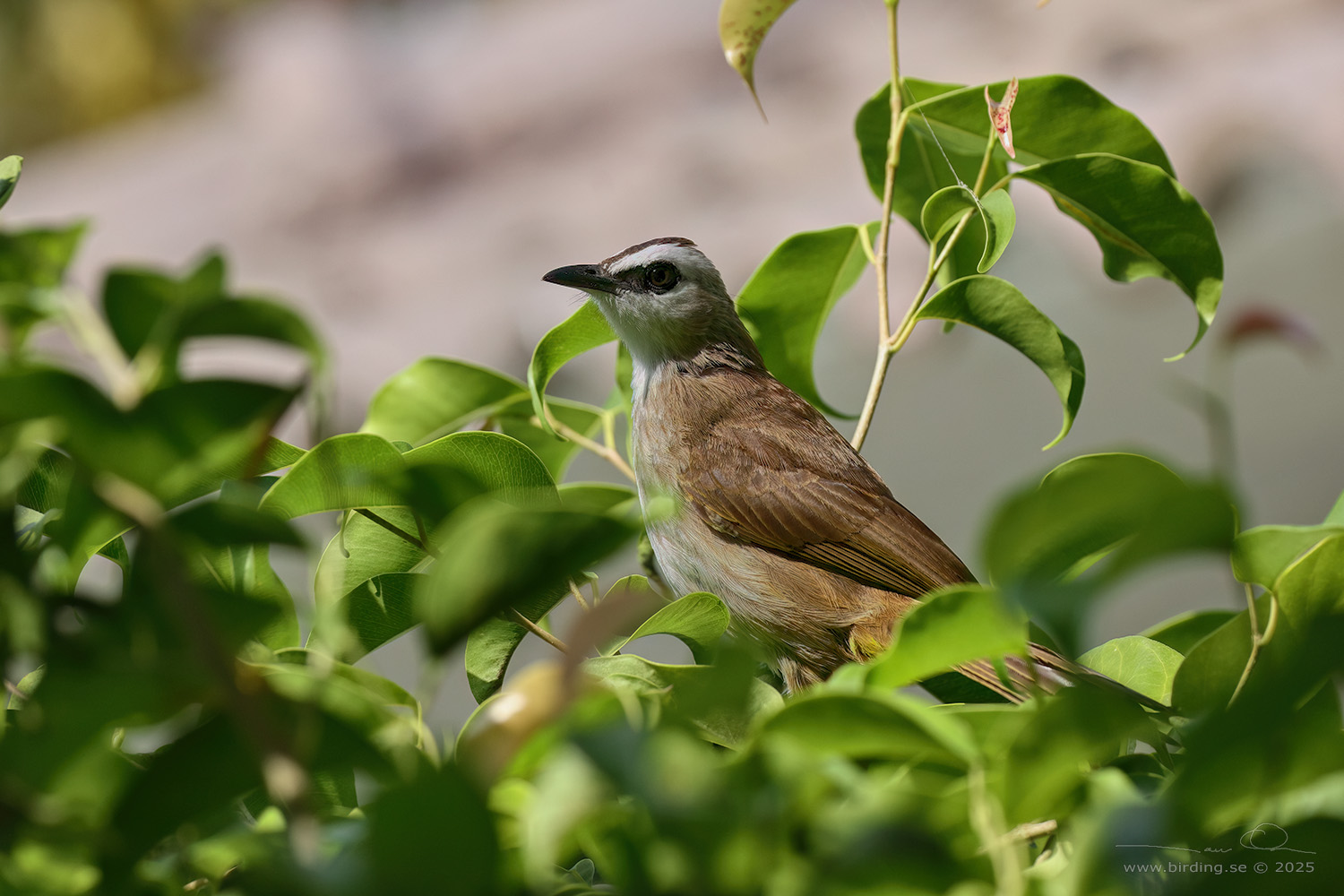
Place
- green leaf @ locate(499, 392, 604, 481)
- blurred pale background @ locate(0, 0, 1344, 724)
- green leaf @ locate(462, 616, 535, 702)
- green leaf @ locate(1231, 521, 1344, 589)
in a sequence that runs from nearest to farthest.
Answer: green leaf @ locate(1231, 521, 1344, 589) → green leaf @ locate(462, 616, 535, 702) → green leaf @ locate(499, 392, 604, 481) → blurred pale background @ locate(0, 0, 1344, 724)

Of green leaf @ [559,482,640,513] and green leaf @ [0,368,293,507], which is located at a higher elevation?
green leaf @ [0,368,293,507]

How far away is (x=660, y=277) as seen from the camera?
2252 millimetres

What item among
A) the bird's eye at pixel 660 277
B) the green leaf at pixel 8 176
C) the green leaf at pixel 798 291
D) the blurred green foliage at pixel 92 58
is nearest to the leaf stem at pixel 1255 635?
the green leaf at pixel 798 291

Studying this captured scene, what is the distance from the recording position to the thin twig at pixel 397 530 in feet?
2.52

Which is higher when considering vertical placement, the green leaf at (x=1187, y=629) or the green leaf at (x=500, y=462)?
the green leaf at (x=500, y=462)

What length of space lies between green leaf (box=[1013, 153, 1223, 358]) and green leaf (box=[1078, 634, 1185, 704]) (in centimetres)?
29

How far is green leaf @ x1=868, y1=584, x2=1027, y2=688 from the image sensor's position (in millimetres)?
537

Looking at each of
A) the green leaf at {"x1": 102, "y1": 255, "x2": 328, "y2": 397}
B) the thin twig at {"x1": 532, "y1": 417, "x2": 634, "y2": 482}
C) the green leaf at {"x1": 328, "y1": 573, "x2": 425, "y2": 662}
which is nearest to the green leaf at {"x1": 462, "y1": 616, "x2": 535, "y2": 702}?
the green leaf at {"x1": 328, "y1": 573, "x2": 425, "y2": 662}

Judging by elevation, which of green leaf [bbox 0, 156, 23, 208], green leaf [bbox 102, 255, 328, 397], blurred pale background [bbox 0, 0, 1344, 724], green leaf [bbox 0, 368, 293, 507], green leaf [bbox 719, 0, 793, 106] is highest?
green leaf [bbox 719, 0, 793, 106]

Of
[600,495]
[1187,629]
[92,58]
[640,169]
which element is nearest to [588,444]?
[600,495]

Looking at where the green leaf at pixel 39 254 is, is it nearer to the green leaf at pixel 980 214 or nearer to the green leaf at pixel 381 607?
the green leaf at pixel 381 607

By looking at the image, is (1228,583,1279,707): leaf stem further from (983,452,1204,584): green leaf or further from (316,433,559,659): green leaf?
(316,433,559,659): green leaf

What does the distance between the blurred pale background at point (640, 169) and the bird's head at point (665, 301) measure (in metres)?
2.74

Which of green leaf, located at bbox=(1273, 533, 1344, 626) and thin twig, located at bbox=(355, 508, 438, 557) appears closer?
green leaf, located at bbox=(1273, 533, 1344, 626)
